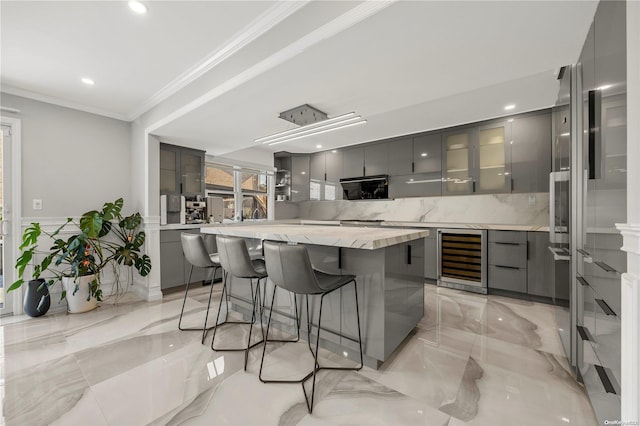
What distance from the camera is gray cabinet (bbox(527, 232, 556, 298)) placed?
319 centimetres

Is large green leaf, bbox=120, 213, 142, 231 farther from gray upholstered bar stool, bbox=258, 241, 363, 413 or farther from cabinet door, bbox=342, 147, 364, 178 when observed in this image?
cabinet door, bbox=342, 147, 364, 178

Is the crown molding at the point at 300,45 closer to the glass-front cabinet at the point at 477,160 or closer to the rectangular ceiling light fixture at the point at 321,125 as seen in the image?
the rectangular ceiling light fixture at the point at 321,125

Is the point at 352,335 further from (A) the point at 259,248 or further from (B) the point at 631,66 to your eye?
(B) the point at 631,66

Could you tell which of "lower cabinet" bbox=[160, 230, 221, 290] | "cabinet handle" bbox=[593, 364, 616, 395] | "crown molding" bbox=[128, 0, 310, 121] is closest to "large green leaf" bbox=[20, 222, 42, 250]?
"lower cabinet" bbox=[160, 230, 221, 290]

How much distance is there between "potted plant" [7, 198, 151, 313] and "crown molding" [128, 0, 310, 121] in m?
1.64

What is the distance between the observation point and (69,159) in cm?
337

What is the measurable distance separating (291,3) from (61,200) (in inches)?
143

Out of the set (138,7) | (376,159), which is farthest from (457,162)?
(138,7)

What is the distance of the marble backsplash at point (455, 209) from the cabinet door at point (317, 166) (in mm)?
618

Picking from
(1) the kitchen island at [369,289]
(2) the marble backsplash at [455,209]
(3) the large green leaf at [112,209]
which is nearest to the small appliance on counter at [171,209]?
(3) the large green leaf at [112,209]

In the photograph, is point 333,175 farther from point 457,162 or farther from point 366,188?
point 457,162

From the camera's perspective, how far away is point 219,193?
502cm

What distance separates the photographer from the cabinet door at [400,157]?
4.51 m

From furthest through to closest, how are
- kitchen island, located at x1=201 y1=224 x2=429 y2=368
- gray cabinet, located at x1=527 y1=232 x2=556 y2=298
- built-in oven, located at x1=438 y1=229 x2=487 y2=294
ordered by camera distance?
built-in oven, located at x1=438 y1=229 x2=487 y2=294, gray cabinet, located at x1=527 y1=232 x2=556 y2=298, kitchen island, located at x1=201 y1=224 x2=429 y2=368
